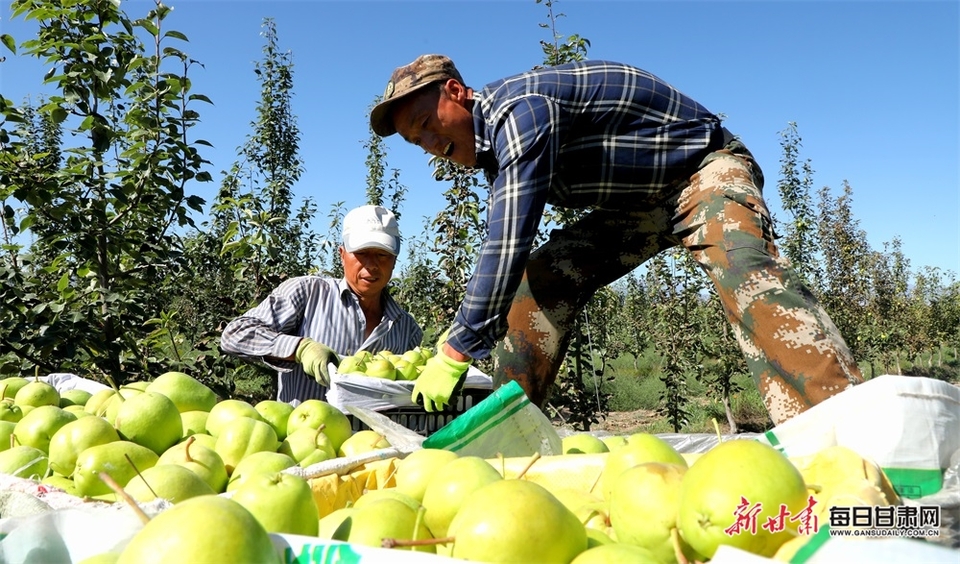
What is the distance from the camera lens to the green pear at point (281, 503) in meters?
1.15

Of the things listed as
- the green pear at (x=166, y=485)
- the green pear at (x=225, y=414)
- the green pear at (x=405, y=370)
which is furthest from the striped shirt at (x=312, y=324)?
the green pear at (x=166, y=485)

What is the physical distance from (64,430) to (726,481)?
158 cm

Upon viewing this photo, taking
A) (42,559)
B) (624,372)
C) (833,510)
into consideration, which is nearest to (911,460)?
(833,510)

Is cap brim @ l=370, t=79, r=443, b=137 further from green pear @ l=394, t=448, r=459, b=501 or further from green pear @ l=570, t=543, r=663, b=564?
green pear @ l=570, t=543, r=663, b=564

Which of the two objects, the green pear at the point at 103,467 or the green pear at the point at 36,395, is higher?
the green pear at the point at 36,395

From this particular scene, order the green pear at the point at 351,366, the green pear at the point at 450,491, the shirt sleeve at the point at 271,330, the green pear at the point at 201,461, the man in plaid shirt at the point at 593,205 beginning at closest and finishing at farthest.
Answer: the green pear at the point at 450,491 → the green pear at the point at 201,461 → the man in plaid shirt at the point at 593,205 → the green pear at the point at 351,366 → the shirt sleeve at the point at 271,330

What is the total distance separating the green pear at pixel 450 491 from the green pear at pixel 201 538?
38cm

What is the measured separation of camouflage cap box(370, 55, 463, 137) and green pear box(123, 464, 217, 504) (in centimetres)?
159

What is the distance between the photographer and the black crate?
2882 millimetres

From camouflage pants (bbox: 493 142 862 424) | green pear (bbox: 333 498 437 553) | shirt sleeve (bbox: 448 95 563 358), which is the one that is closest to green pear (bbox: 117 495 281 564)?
green pear (bbox: 333 498 437 553)

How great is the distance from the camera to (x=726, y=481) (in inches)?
Result: 37.2

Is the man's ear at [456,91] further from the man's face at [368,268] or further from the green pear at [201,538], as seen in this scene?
the green pear at [201,538]

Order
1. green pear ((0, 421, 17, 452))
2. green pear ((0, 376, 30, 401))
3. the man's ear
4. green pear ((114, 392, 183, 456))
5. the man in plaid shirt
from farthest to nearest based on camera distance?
1. the man's ear
2. green pear ((0, 376, 30, 401))
3. the man in plaid shirt
4. green pear ((0, 421, 17, 452))
5. green pear ((114, 392, 183, 456))

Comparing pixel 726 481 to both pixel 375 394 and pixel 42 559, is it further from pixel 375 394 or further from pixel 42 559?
pixel 375 394
